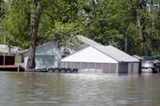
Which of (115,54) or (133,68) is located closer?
(115,54)

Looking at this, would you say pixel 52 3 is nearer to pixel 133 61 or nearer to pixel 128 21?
pixel 133 61

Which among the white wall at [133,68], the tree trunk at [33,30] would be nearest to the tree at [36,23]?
the tree trunk at [33,30]

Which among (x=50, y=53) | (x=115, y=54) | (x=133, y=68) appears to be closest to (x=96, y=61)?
(x=115, y=54)

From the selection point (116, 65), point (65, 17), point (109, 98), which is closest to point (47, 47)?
point (65, 17)

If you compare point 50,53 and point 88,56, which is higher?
point 50,53

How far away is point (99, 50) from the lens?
8500 centimetres

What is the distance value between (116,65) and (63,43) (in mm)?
8890

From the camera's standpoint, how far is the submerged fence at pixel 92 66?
84.0 m

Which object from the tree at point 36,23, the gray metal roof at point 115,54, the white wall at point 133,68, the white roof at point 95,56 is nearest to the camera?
the tree at point 36,23

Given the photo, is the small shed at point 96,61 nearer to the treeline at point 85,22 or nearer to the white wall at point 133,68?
the white wall at point 133,68

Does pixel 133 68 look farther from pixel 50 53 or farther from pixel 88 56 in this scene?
pixel 50 53

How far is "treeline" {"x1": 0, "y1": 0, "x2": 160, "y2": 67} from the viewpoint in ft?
274

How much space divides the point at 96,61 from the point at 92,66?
0.99 m

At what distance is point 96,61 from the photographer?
278 ft
